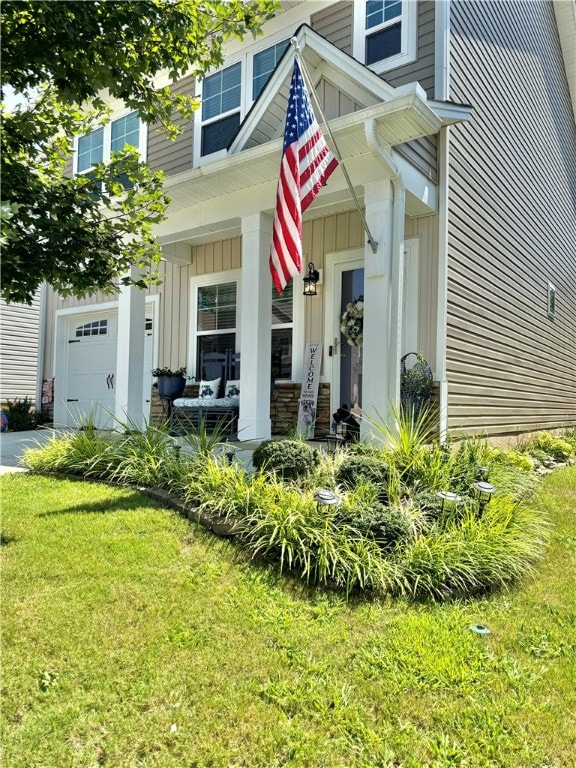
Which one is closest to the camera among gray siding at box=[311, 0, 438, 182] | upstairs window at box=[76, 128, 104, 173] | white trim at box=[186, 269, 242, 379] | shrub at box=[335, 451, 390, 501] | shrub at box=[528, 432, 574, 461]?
shrub at box=[335, 451, 390, 501]

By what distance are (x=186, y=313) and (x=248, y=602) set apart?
654cm

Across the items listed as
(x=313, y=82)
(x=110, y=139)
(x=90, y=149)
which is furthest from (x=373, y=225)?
(x=90, y=149)

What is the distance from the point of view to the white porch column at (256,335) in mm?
5750

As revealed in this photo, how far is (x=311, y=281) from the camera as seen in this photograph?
6.77m

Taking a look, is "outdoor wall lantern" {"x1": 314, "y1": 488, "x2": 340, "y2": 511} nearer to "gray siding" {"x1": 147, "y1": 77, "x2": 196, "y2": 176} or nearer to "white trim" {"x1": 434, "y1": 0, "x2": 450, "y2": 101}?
"white trim" {"x1": 434, "y1": 0, "x2": 450, "y2": 101}

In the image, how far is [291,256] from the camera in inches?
165

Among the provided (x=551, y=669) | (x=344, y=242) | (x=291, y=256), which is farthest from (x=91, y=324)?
(x=551, y=669)

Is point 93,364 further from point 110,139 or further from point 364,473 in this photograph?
point 364,473

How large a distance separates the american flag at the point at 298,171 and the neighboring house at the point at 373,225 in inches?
21.5

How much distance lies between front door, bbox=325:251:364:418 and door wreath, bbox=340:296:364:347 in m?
0.17

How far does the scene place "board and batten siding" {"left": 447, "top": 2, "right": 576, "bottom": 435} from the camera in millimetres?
6301

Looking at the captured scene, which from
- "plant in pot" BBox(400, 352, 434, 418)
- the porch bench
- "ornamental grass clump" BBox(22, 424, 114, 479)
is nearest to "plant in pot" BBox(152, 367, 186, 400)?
the porch bench

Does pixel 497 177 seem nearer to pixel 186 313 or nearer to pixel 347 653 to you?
pixel 186 313

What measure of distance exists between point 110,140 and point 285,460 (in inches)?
317
